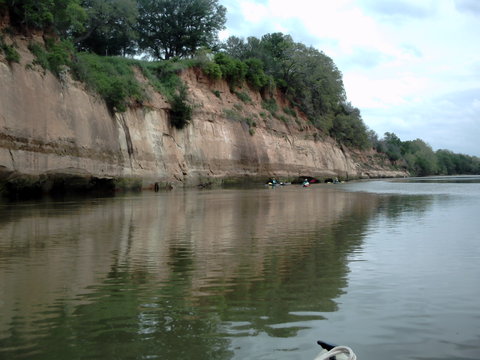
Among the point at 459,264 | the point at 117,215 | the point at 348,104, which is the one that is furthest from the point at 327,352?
the point at 348,104

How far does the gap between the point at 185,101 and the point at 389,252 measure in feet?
101

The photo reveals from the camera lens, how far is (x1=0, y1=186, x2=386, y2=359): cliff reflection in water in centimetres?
413

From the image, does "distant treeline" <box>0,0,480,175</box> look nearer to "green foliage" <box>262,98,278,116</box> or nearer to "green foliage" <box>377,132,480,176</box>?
"green foliage" <box>262,98,278,116</box>

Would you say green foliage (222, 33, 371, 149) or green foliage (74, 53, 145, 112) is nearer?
green foliage (74, 53, 145, 112)

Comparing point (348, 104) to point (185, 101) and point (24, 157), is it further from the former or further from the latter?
point (24, 157)

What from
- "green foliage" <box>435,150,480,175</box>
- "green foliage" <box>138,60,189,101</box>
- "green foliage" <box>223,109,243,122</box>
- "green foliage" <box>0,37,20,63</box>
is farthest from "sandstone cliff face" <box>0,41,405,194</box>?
"green foliage" <box>435,150,480,175</box>

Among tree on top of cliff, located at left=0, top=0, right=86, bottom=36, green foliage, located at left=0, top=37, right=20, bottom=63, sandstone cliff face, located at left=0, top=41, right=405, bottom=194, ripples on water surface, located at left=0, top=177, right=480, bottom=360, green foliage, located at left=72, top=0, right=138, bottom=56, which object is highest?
green foliage, located at left=72, top=0, right=138, bottom=56

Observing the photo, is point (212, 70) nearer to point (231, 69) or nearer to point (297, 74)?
point (231, 69)

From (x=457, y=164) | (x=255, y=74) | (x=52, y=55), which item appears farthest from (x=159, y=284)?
(x=457, y=164)

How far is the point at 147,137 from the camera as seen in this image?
31.2 metres

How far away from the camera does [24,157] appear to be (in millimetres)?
19125

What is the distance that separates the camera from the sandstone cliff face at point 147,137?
19609 millimetres

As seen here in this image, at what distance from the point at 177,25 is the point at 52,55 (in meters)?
28.8

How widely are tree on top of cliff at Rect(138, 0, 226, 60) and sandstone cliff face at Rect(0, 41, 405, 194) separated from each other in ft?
27.8
